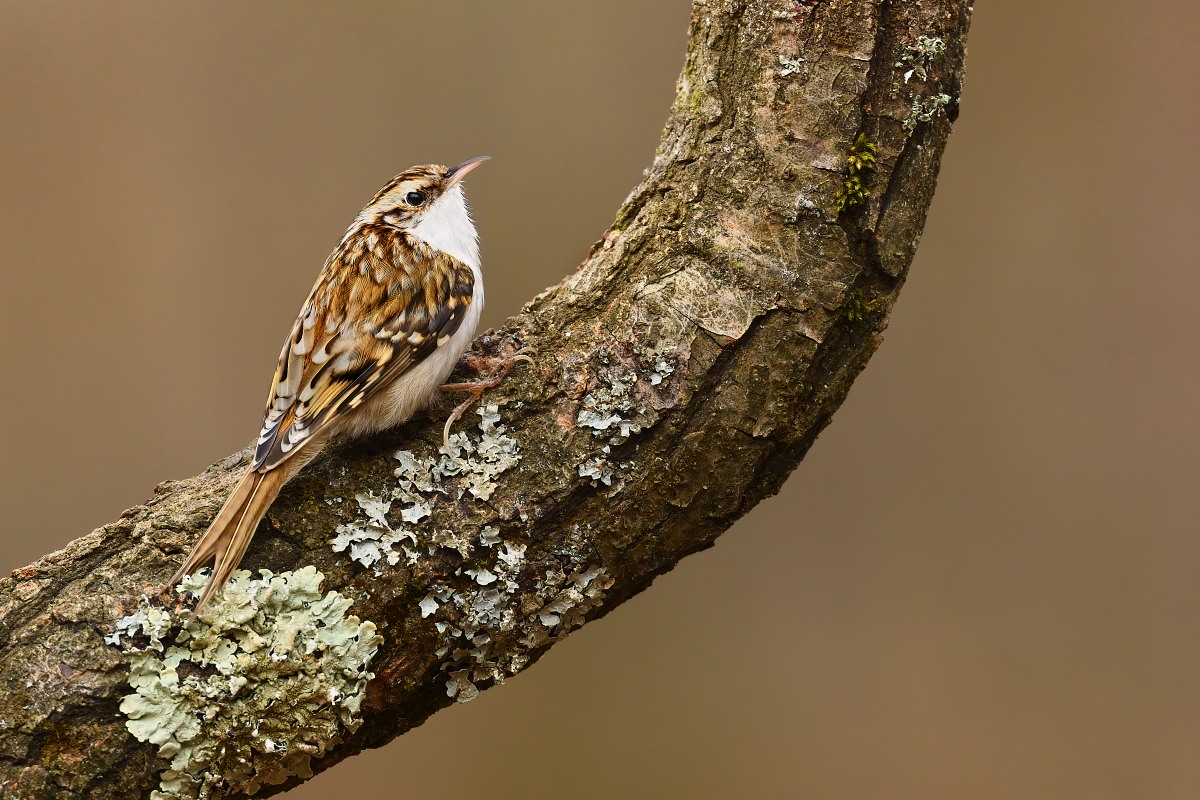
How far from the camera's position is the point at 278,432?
163cm

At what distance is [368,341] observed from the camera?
183 centimetres

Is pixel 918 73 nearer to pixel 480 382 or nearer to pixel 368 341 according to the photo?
pixel 480 382

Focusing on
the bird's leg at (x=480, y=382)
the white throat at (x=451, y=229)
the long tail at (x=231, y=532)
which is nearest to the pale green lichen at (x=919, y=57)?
the bird's leg at (x=480, y=382)

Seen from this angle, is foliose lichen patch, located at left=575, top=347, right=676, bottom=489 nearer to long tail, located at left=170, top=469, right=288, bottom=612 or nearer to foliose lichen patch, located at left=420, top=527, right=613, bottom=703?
foliose lichen patch, located at left=420, top=527, right=613, bottom=703

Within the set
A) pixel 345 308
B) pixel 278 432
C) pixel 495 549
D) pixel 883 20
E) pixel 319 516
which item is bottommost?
pixel 495 549

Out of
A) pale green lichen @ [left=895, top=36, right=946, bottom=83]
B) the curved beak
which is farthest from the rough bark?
the curved beak

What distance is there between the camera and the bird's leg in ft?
5.53

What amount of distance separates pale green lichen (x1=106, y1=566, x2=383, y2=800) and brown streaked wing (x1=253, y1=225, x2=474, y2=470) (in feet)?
0.83

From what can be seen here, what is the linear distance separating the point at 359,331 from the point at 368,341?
0.04 metres

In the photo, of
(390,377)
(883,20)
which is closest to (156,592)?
(390,377)

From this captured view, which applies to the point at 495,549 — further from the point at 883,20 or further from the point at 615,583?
the point at 883,20

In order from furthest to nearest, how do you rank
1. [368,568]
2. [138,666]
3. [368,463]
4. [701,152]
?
[701,152], [368,463], [368,568], [138,666]

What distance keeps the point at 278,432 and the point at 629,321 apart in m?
0.64

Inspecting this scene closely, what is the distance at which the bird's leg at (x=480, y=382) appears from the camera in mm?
1685
